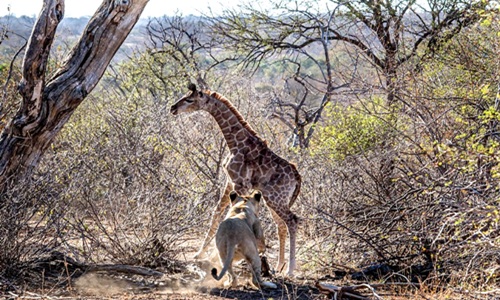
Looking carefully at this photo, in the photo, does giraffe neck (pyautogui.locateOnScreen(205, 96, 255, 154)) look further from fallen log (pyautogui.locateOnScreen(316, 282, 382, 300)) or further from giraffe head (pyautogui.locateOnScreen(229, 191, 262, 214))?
fallen log (pyautogui.locateOnScreen(316, 282, 382, 300))

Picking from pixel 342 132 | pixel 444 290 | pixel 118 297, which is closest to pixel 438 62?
pixel 342 132

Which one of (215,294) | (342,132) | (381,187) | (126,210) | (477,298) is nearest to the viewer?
(477,298)

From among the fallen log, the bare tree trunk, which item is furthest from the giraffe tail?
the bare tree trunk

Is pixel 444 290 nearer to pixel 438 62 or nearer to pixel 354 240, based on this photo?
pixel 354 240

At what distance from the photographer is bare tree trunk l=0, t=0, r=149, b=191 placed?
7.47 metres

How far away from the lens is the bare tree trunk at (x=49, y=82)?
24.5ft

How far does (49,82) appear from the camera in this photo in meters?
7.73

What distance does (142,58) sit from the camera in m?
17.9

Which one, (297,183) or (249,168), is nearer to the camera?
(249,168)

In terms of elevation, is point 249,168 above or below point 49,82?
below

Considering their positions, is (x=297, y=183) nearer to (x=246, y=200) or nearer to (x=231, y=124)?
(x=231, y=124)

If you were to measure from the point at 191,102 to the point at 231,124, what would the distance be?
56cm

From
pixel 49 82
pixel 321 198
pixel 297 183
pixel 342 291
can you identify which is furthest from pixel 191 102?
pixel 342 291

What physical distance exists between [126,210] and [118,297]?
6.16ft
